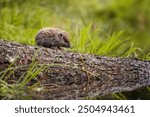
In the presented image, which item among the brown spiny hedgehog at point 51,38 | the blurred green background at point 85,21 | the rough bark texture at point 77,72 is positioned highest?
the blurred green background at point 85,21

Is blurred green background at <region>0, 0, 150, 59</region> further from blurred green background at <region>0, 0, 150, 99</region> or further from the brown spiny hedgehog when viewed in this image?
the brown spiny hedgehog

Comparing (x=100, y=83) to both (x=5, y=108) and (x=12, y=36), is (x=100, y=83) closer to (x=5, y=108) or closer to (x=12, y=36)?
(x=5, y=108)

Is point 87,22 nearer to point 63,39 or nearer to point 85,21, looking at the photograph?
point 85,21

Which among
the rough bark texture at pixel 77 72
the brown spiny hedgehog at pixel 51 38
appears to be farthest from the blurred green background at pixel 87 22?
the brown spiny hedgehog at pixel 51 38


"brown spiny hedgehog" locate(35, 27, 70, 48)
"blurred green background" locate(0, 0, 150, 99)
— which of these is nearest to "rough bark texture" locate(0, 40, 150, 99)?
"blurred green background" locate(0, 0, 150, 99)

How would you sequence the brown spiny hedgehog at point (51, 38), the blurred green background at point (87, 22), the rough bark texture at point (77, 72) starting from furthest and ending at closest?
the blurred green background at point (87, 22), the brown spiny hedgehog at point (51, 38), the rough bark texture at point (77, 72)

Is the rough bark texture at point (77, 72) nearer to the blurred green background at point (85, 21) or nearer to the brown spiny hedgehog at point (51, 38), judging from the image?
the brown spiny hedgehog at point (51, 38)

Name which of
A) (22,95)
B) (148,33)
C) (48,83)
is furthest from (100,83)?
(148,33)
